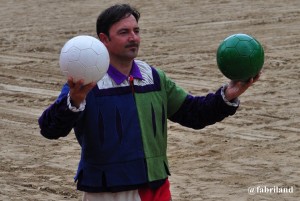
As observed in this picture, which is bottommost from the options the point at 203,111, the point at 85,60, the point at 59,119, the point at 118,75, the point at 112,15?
the point at 203,111

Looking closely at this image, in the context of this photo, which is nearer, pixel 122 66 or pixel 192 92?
pixel 122 66

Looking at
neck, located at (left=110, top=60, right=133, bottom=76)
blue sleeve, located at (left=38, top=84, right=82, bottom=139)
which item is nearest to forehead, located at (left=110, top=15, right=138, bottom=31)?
neck, located at (left=110, top=60, right=133, bottom=76)

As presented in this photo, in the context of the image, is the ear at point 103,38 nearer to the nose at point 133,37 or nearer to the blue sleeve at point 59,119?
the nose at point 133,37

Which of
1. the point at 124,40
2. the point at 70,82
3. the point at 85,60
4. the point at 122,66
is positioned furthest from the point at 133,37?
the point at 70,82

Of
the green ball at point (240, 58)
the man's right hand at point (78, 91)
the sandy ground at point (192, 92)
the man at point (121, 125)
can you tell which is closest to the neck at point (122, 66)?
the man at point (121, 125)

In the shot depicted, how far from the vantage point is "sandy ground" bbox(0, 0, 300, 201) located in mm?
8602

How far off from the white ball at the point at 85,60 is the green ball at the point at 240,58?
839 millimetres

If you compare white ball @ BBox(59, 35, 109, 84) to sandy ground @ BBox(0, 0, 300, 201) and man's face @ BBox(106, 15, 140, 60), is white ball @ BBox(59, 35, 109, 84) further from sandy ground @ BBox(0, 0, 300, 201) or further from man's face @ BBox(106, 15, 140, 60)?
sandy ground @ BBox(0, 0, 300, 201)

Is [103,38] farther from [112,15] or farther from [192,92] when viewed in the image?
[192,92]

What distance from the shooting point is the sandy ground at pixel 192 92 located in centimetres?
860

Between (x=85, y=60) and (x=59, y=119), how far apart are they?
32 cm

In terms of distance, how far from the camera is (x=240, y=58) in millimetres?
5344

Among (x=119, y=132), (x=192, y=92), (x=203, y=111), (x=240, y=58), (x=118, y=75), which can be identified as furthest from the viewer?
(x=192, y=92)

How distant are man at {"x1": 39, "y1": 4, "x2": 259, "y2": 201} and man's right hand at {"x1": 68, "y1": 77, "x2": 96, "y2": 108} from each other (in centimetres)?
10
